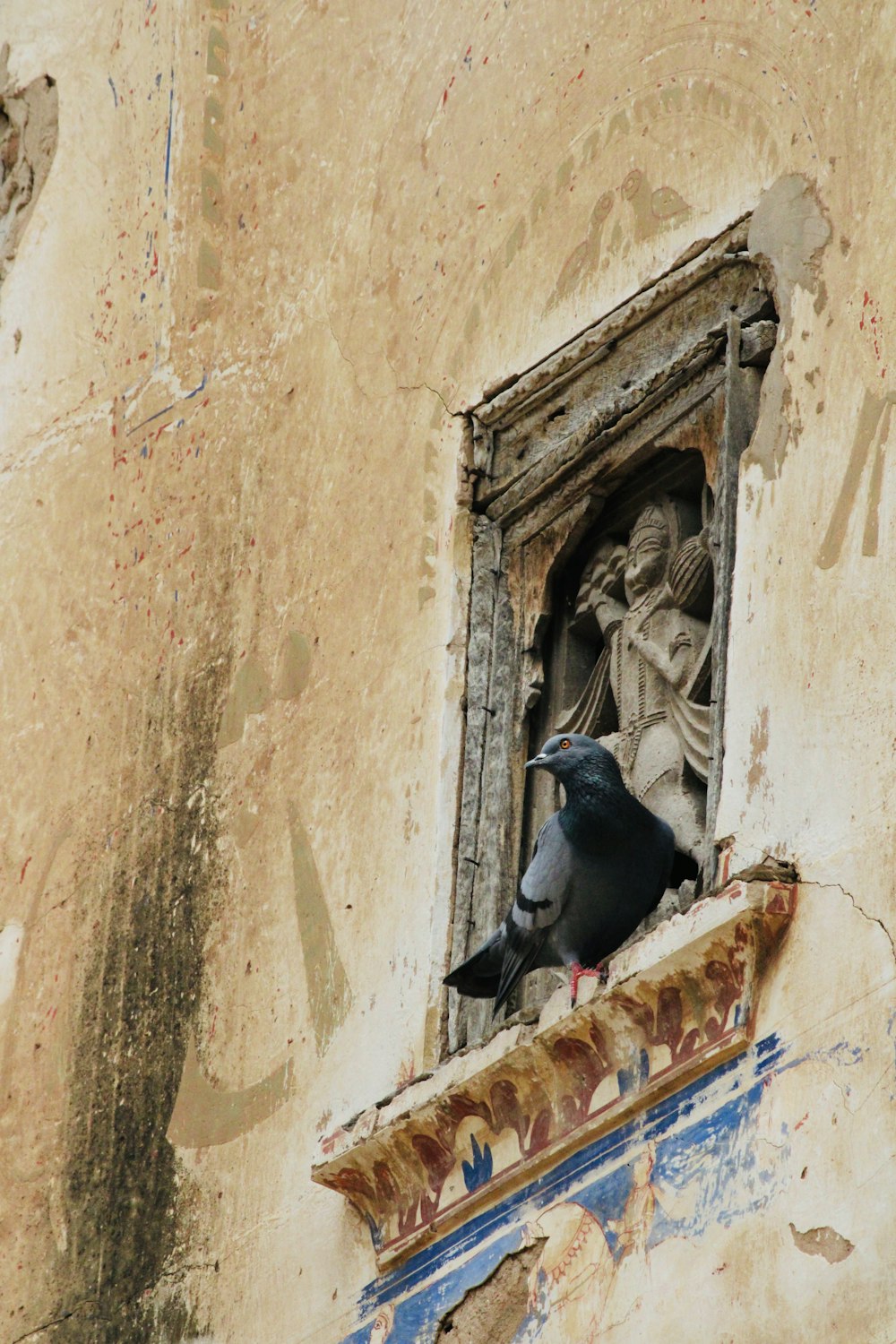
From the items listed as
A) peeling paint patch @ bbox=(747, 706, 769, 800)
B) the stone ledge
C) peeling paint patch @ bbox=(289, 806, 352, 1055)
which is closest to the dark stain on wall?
peeling paint patch @ bbox=(289, 806, 352, 1055)

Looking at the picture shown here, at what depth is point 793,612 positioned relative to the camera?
6082mm

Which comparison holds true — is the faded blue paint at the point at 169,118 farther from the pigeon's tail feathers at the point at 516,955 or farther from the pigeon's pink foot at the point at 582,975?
the pigeon's pink foot at the point at 582,975

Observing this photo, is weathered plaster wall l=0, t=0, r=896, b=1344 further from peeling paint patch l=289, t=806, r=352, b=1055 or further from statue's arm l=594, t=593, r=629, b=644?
statue's arm l=594, t=593, r=629, b=644

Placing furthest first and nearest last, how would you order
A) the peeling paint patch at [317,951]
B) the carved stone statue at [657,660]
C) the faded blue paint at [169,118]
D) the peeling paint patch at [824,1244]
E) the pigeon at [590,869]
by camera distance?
the faded blue paint at [169,118]
the peeling paint patch at [317,951]
the carved stone statue at [657,660]
the pigeon at [590,869]
the peeling paint patch at [824,1244]

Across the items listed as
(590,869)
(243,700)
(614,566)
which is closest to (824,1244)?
(590,869)

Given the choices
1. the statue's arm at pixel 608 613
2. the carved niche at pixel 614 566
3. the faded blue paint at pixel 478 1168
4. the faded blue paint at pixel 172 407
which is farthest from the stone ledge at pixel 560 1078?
the faded blue paint at pixel 172 407

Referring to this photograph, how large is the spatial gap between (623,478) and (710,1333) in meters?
2.24

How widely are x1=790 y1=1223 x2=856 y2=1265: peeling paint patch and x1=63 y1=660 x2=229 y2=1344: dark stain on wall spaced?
1951mm

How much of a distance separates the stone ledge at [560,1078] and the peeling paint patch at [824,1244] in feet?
1.49

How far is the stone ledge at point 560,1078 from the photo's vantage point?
18.9 feet

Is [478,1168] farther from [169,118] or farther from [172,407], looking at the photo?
[169,118]

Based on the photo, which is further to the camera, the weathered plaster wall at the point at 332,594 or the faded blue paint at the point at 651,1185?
the weathered plaster wall at the point at 332,594

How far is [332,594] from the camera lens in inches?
296

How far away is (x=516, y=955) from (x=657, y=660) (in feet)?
2.36
